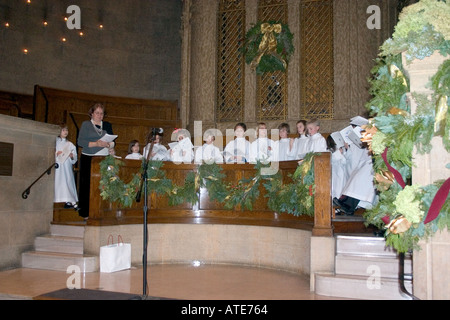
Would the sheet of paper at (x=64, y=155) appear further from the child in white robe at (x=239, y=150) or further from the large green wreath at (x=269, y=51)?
the large green wreath at (x=269, y=51)

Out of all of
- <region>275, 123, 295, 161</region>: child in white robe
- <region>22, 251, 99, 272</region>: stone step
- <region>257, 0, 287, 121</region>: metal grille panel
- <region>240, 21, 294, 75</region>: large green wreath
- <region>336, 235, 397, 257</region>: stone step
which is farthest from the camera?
<region>257, 0, 287, 121</region>: metal grille panel

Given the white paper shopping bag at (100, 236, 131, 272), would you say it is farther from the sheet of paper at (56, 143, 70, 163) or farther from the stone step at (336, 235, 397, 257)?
the stone step at (336, 235, 397, 257)

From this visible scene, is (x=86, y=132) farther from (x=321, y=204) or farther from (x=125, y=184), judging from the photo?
(x=321, y=204)

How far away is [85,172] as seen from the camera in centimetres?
759

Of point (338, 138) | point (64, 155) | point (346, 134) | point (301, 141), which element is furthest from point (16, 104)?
point (346, 134)

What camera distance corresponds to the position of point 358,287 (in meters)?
5.29

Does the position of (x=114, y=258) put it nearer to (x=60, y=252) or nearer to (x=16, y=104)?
(x=60, y=252)

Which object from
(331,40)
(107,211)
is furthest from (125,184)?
(331,40)

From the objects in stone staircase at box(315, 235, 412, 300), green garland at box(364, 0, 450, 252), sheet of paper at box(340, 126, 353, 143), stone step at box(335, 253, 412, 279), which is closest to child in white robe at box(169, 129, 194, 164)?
sheet of paper at box(340, 126, 353, 143)

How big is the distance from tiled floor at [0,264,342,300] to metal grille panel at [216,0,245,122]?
440cm

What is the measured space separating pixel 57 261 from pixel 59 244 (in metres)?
0.49

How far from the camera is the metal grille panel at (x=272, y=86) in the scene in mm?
10273

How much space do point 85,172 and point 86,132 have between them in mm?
643

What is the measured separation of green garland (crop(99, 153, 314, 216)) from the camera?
706 centimetres
